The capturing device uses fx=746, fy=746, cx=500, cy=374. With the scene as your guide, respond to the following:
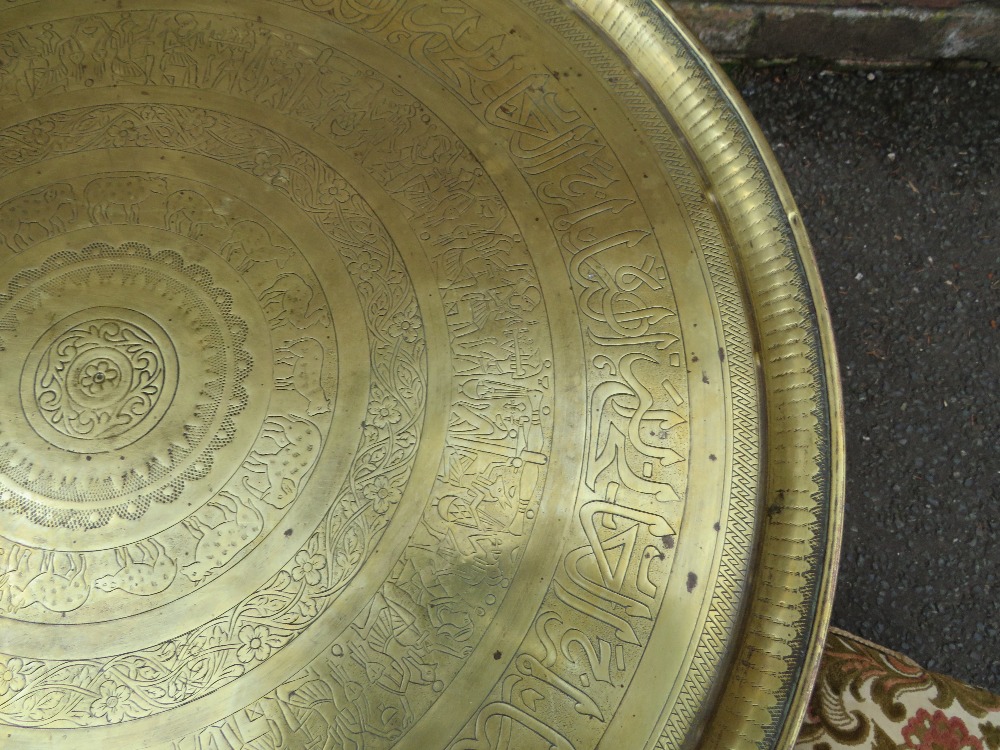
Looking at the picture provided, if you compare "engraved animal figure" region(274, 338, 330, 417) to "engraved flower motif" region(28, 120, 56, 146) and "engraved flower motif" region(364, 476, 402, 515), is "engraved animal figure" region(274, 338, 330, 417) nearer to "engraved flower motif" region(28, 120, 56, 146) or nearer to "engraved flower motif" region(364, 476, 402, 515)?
"engraved flower motif" region(364, 476, 402, 515)

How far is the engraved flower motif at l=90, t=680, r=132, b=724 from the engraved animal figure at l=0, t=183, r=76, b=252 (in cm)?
54

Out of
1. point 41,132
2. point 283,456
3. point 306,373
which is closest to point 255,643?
point 283,456

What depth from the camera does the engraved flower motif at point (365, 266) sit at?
929 millimetres

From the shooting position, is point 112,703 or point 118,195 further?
point 118,195

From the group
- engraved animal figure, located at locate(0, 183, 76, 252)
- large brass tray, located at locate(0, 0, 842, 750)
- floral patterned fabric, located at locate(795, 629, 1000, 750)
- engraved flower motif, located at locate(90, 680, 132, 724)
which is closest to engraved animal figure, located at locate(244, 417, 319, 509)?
large brass tray, located at locate(0, 0, 842, 750)

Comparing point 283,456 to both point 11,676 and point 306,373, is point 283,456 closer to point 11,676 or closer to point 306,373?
point 306,373

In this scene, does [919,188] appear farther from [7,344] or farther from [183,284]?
[7,344]

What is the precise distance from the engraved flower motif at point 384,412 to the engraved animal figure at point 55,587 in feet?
1.18

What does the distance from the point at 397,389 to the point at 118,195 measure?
434mm

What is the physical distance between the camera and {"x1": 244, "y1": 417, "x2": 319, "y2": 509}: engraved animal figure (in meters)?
0.87

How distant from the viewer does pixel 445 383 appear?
0.90 meters

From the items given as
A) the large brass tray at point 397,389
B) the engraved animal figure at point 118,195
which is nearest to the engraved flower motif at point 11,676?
the large brass tray at point 397,389

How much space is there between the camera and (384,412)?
89cm

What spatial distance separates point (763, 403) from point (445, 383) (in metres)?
0.39
